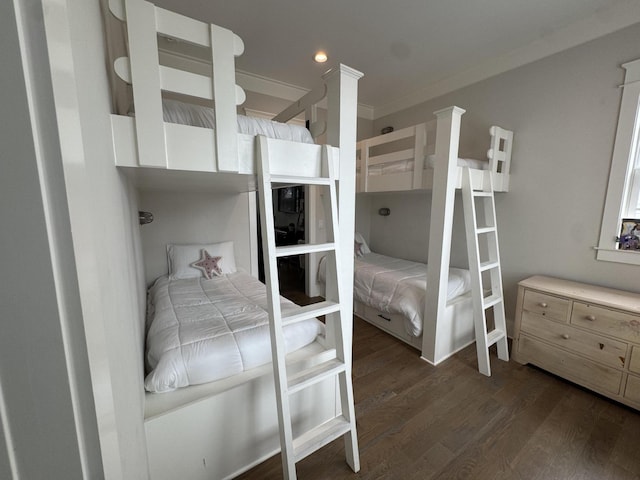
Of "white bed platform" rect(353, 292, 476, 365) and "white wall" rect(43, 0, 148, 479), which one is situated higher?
"white wall" rect(43, 0, 148, 479)

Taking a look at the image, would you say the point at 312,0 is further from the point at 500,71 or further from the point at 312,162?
the point at 500,71

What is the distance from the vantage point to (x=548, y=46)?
2.27m

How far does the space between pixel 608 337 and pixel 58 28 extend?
2873 mm

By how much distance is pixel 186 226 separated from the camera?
2.81 metres

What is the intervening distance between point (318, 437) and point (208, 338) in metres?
0.70

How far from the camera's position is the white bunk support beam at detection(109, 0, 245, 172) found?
862mm

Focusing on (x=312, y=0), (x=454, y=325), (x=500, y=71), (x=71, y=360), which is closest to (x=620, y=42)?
(x=500, y=71)

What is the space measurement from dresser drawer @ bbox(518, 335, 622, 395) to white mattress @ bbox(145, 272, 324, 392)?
6.00 ft

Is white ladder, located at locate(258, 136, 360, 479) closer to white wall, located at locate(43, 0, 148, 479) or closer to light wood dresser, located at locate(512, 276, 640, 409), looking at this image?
white wall, located at locate(43, 0, 148, 479)

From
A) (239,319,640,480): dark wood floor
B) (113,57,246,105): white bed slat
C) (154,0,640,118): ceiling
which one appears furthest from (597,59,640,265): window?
(113,57,246,105): white bed slat

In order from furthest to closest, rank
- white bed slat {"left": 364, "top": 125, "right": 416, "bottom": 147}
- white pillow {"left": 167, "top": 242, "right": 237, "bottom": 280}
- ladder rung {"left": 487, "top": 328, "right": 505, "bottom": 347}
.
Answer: white pillow {"left": 167, "top": 242, "right": 237, "bottom": 280} → white bed slat {"left": 364, "top": 125, "right": 416, "bottom": 147} → ladder rung {"left": 487, "top": 328, "right": 505, "bottom": 347}

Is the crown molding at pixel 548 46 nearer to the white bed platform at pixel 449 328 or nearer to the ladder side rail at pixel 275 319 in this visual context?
the white bed platform at pixel 449 328

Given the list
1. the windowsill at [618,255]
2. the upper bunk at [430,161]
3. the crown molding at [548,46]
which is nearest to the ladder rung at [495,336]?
the windowsill at [618,255]

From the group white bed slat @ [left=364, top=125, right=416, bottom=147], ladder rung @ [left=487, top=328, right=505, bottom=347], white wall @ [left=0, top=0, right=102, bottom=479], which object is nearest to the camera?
white wall @ [left=0, top=0, right=102, bottom=479]
